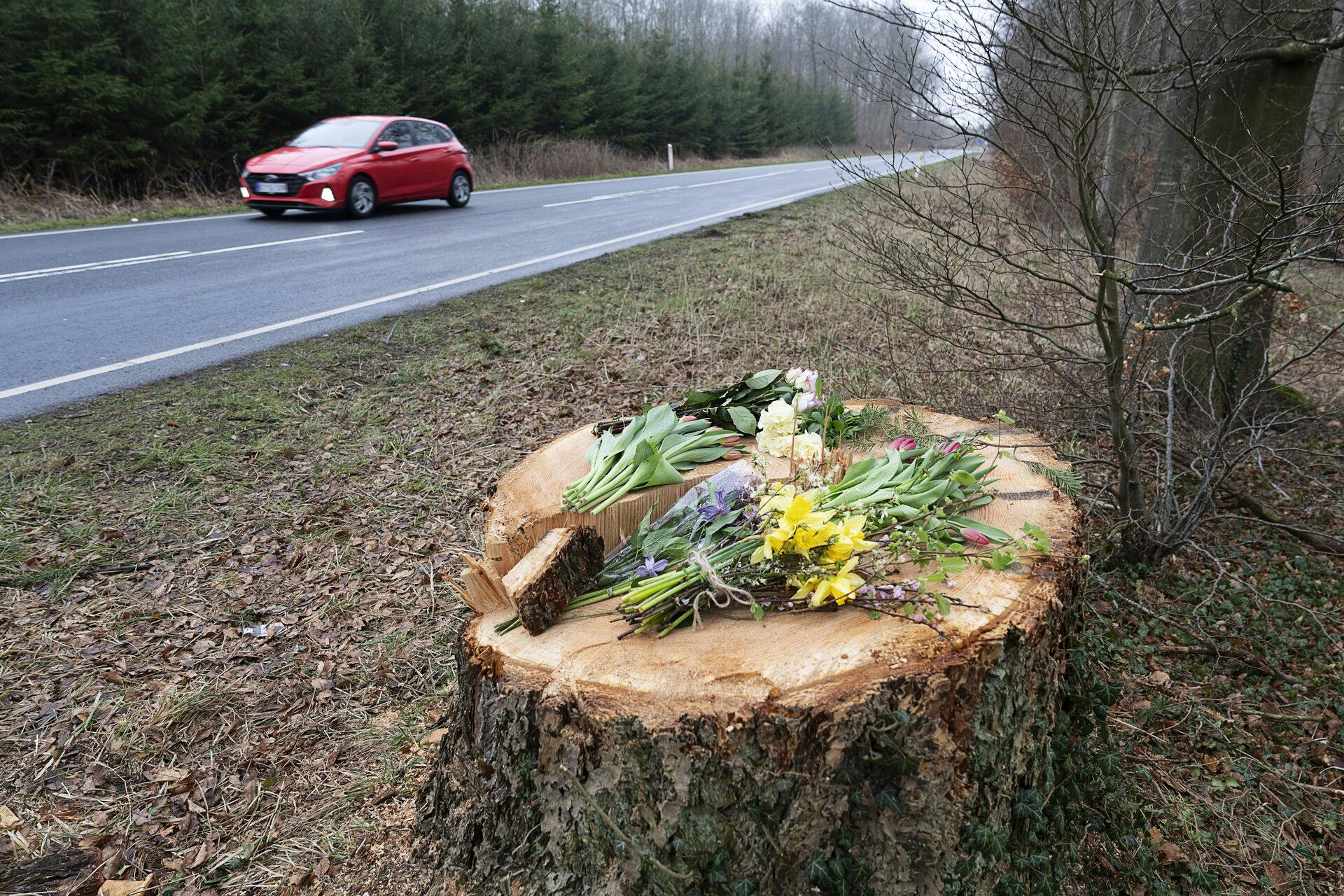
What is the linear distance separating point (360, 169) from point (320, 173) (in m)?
0.64

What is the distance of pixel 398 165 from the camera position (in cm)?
1345

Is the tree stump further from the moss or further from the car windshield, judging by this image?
the car windshield

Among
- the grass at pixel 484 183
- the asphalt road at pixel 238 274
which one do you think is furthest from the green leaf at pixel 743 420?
the asphalt road at pixel 238 274

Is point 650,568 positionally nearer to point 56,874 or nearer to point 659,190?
point 56,874

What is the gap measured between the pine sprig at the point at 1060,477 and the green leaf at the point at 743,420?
919 mm

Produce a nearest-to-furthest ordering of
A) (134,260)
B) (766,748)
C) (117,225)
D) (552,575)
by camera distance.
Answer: (766,748)
(552,575)
(134,260)
(117,225)

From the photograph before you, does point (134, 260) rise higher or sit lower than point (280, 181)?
lower

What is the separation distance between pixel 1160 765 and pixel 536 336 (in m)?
5.20

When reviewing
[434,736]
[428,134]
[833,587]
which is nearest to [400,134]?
[428,134]

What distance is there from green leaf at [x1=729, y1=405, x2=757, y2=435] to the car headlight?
1108 cm

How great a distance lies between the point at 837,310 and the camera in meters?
7.49

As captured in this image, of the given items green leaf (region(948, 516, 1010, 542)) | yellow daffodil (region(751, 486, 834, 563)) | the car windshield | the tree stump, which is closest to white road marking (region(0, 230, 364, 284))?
the car windshield

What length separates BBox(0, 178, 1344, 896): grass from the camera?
260 cm

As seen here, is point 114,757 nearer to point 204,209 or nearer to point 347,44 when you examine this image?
point 204,209
